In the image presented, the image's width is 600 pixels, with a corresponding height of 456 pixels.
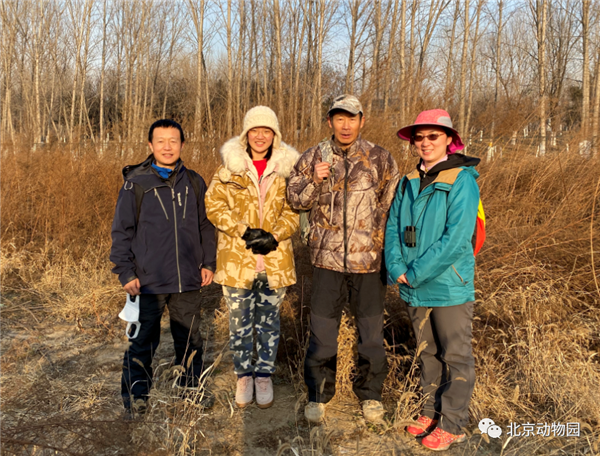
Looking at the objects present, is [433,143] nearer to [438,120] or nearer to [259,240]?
[438,120]

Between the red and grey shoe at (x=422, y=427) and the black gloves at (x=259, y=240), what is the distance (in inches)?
56.6

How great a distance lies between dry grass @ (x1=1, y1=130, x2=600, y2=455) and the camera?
7.55ft

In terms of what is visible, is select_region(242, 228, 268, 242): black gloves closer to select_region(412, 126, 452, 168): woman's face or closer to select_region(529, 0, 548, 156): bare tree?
select_region(412, 126, 452, 168): woman's face

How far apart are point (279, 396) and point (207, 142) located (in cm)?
519

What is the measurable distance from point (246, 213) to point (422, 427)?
179cm

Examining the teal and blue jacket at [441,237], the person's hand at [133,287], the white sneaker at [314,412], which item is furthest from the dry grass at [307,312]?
the teal and blue jacket at [441,237]

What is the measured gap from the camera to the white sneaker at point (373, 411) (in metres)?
2.49

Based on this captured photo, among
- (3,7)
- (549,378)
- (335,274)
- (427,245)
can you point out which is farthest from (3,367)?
(3,7)

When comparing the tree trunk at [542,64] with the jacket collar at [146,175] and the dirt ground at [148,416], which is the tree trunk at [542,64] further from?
the jacket collar at [146,175]

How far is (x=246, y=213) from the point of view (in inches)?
105

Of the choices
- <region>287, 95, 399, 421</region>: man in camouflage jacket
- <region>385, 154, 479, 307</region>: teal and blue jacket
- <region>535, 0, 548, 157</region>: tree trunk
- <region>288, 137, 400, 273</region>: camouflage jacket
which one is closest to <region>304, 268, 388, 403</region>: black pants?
<region>287, 95, 399, 421</region>: man in camouflage jacket

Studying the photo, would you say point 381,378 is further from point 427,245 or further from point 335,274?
point 427,245

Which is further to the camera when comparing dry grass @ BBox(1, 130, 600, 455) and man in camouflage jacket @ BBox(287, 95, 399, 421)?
man in camouflage jacket @ BBox(287, 95, 399, 421)

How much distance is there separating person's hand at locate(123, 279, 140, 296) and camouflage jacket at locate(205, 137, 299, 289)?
508mm
